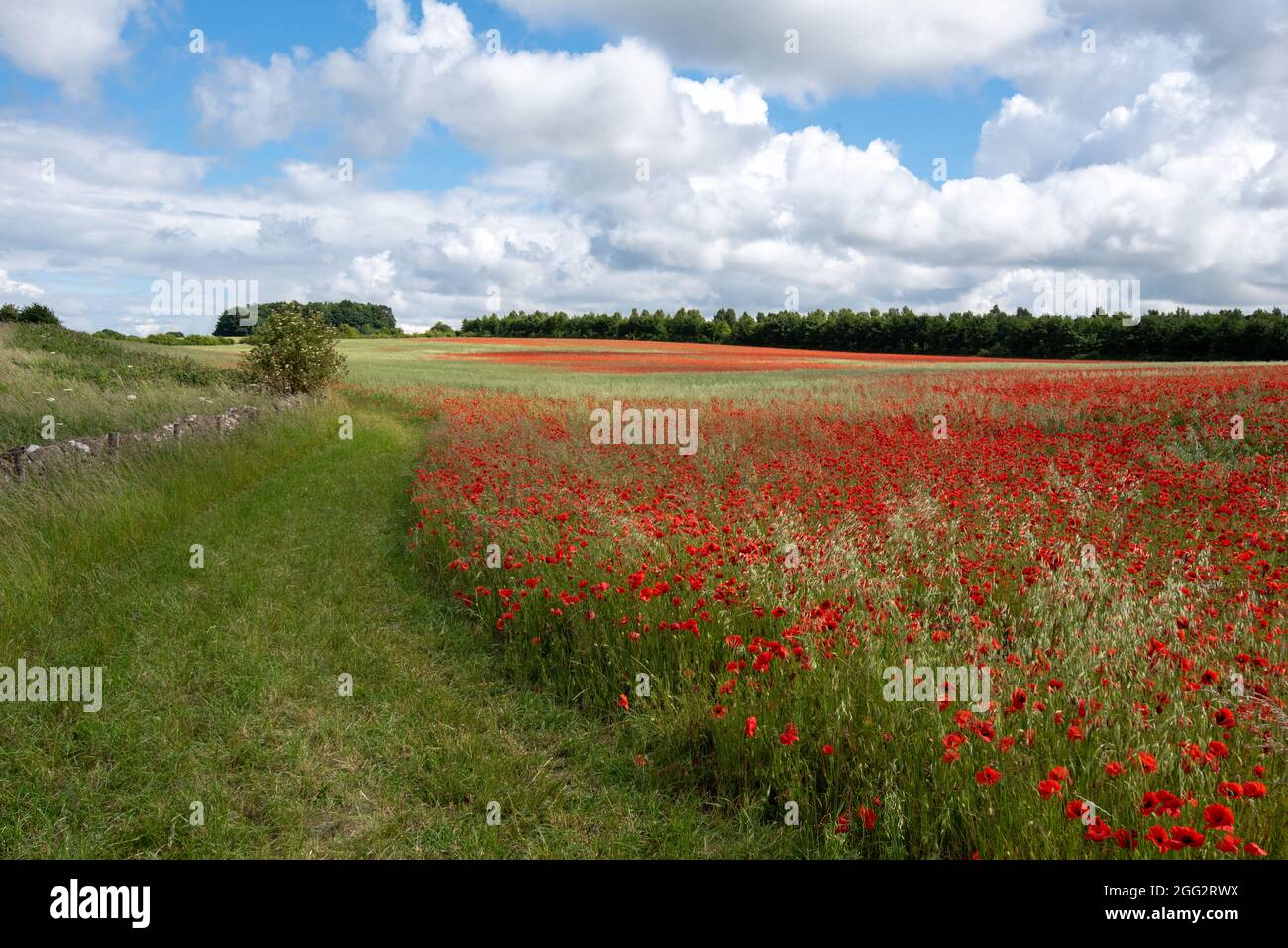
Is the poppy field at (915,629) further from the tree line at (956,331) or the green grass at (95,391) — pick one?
the tree line at (956,331)

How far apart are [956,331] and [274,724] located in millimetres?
80405

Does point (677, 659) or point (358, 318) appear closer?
point (677, 659)

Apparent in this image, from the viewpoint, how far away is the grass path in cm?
358

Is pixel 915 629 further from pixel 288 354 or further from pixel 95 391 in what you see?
pixel 288 354

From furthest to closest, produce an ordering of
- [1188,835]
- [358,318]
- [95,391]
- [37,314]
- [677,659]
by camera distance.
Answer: [358,318]
[37,314]
[95,391]
[677,659]
[1188,835]

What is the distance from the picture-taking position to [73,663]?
5.37 metres

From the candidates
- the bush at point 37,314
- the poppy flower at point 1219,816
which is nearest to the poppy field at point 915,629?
the poppy flower at point 1219,816

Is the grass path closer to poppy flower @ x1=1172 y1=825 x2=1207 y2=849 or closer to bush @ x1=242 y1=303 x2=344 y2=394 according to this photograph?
poppy flower @ x1=1172 y1=825 x2=1207 y2=849

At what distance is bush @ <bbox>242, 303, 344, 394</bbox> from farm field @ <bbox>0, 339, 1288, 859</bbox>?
13018 millimetres

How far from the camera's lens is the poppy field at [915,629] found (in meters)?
3.16

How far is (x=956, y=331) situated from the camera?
75062mm

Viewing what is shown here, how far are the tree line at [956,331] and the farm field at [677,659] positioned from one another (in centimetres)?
6423

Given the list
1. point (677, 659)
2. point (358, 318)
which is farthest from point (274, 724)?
point (358, 318)
